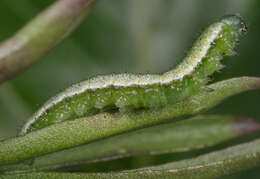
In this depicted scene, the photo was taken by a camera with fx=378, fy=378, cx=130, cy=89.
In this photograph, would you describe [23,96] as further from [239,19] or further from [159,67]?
[239,19]

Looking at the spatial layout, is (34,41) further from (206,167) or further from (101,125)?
(206,167)

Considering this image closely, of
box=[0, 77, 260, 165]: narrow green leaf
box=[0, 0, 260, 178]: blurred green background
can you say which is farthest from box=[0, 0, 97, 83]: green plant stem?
box=[0, 0, 260, 178]: blurred green background

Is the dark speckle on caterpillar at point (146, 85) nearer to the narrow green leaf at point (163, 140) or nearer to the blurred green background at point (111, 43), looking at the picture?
the narrow green leaf at point (163, 140)

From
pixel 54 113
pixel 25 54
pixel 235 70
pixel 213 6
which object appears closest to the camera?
pixel 25 54

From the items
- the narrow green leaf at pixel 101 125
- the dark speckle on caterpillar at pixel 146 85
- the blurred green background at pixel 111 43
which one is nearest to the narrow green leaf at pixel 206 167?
the narrow green leaf at pixel 101 125

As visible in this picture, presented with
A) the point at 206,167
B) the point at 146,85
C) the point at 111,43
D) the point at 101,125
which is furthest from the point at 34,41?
the point at 111,43

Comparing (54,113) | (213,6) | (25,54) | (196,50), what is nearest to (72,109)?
(54,113)
